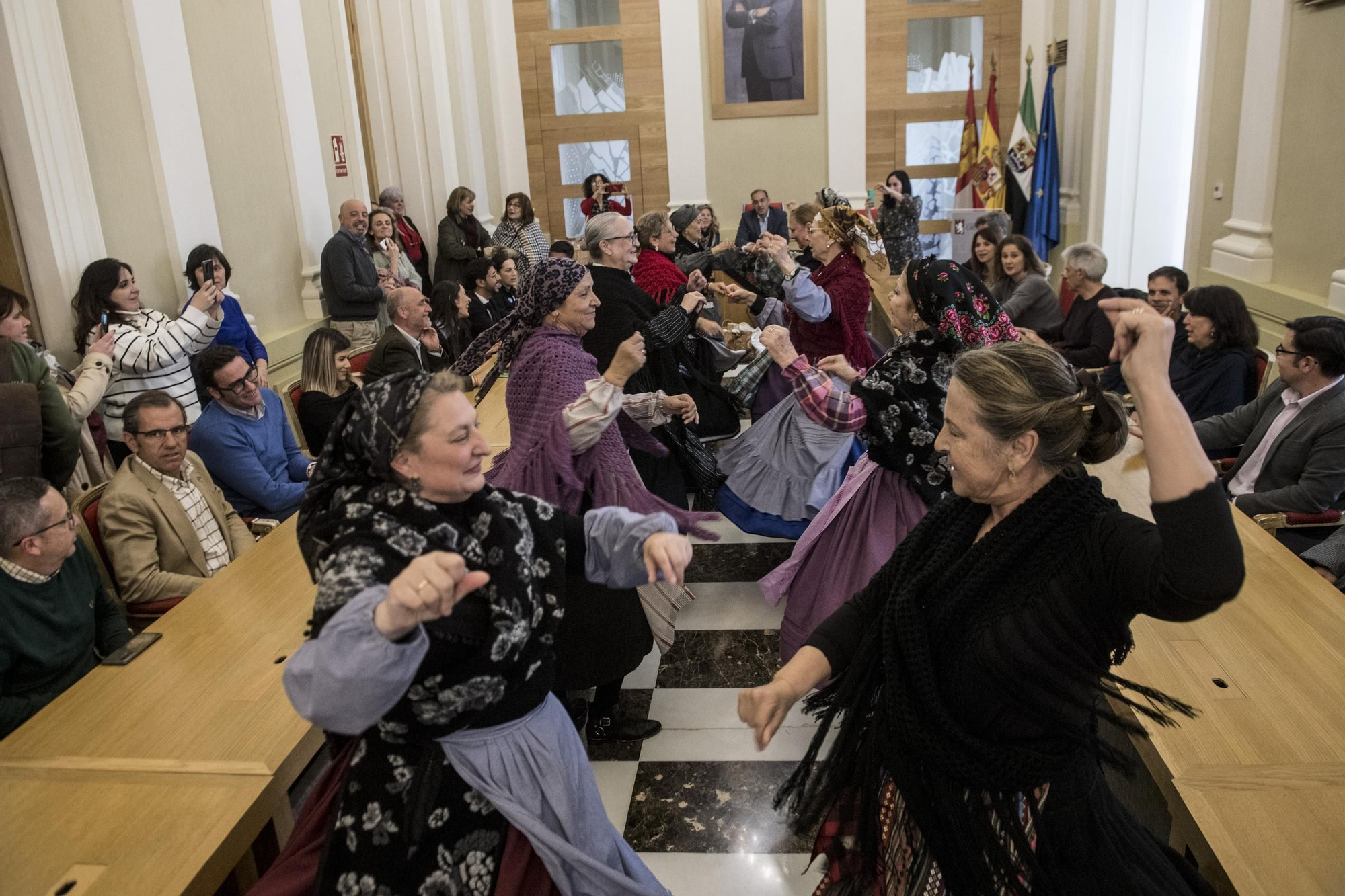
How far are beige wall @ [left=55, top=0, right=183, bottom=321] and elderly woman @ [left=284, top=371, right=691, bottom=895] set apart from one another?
3.69 meters

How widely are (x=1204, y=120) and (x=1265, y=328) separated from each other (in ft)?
5.66

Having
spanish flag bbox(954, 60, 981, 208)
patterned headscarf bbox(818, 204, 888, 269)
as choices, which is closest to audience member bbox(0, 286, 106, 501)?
patterned headscarf bbox(818, 204, 888, 269)

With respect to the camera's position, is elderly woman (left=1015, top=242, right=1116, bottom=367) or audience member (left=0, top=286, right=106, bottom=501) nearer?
audience member (left=0, top=286, right=106, bottom=501)

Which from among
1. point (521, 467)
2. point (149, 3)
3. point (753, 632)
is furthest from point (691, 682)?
point (149, 3)

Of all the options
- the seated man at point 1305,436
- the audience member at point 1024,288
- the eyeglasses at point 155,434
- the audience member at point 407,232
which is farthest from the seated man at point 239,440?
the audience member at point 1024,288

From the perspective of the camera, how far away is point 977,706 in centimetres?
161

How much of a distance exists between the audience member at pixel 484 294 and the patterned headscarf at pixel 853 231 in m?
2.73

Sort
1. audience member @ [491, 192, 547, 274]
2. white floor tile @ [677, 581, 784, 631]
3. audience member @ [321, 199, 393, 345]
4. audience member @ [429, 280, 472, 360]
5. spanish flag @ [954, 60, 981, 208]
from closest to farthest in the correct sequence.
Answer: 1. white floor tile @ [677, 581, 784, 631]
2. audience member @ [429, 280, 472, 360]
3. audience member @ [321, 199, 393, 345]
4. audience member @ [491, 192, 547, 274]
5. spanish flag @ [954, 60, 981, 208]

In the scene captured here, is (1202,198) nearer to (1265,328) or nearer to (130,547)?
(1265,328)

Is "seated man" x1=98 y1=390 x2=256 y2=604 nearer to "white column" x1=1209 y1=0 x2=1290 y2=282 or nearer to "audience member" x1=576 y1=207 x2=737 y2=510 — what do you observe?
"audience member" x1=576 y1=207 x2=737 y2=510

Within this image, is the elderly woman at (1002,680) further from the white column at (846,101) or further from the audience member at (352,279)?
the white column at (846,101)

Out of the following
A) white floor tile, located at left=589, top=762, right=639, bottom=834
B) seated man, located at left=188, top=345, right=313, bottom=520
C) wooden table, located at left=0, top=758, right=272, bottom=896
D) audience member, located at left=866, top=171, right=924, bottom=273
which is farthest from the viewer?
audience member, located at left=866, top=171, right=924, bottom=273

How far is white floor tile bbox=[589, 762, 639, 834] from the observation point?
2.88 metres

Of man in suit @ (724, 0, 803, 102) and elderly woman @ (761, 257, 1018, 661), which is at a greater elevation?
man in suit @ (724, 0, 803, 102)
